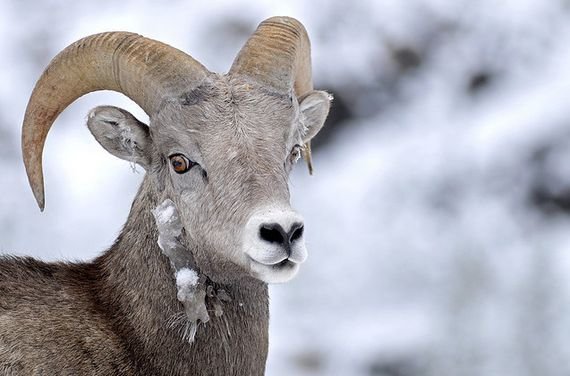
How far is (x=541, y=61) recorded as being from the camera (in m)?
23.3

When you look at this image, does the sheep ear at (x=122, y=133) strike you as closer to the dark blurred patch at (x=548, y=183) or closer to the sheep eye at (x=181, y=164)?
the sheep eye at (x=181, y=164)

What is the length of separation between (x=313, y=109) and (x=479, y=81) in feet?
45.9

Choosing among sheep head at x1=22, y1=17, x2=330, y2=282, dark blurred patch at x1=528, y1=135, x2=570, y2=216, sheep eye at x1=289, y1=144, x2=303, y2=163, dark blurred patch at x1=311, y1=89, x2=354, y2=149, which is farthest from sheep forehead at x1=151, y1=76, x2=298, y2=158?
dark blurred patch at x1=528, y1=135, x2=570, y2=216

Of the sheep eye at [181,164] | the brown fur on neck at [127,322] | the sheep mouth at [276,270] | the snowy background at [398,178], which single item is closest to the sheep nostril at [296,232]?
the sheep mouth at [276,270]

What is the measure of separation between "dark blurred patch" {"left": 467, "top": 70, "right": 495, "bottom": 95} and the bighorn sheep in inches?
562

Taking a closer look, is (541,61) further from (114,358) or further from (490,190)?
(114,358)

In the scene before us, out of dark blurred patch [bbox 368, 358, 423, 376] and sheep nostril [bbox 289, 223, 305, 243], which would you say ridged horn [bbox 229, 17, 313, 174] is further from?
dark blurred patch [bbox 368, 358, 423, 376]

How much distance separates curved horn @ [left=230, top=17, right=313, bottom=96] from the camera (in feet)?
28.3

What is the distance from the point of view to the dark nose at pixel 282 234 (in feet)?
23.9

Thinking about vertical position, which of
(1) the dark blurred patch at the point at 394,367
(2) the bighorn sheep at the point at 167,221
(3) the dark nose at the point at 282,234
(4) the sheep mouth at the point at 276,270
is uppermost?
(1) the dark blurred patch at the point at 394,367

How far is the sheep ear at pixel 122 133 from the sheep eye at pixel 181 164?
0.39 meters

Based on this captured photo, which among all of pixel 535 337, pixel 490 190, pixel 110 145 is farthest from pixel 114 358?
pixel 490 190

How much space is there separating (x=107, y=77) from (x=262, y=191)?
1690 millimetres

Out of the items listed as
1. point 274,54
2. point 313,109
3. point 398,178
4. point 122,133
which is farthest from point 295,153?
point 398,178
